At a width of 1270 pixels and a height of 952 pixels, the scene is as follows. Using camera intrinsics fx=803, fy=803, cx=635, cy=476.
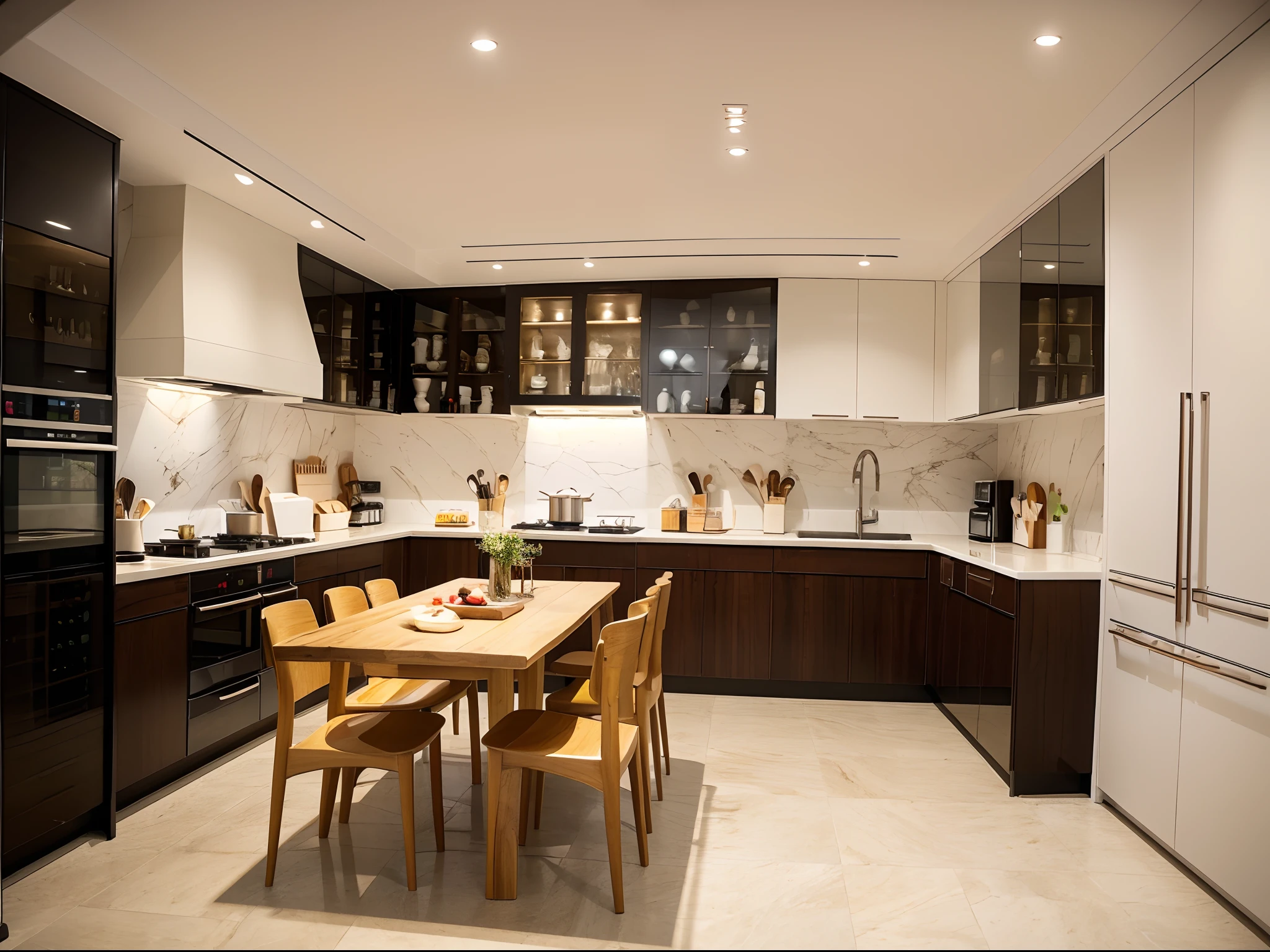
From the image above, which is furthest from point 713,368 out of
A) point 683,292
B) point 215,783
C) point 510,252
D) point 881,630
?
point 215,783

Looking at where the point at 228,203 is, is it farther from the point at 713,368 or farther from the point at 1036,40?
the point at 1036,40

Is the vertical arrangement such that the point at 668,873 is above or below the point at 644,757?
below

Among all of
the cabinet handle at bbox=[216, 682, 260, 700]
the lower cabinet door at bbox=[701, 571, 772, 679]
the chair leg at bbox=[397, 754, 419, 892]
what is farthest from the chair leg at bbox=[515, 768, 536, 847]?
the lower cabinet door at bbox=[701, 571, 772, 679]

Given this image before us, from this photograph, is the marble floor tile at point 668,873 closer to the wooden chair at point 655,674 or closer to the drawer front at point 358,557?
the wooden chair at point 655,674

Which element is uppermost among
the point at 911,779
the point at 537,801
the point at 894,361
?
the point at 894,361

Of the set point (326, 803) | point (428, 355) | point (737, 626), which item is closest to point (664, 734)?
point (326, 803)

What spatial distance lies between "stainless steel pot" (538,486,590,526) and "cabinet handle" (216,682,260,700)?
80.3 inches

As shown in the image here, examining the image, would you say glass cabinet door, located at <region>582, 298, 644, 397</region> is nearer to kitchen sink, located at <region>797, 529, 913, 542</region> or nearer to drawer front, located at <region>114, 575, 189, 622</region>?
kitchen sink, located at <region>797, 529, 913, 542</region>

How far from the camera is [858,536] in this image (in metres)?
4.97

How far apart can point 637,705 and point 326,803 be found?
3.64 feet

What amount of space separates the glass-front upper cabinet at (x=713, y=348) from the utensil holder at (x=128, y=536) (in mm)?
2871

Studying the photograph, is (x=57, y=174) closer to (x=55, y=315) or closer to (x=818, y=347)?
(x=55, y=315)

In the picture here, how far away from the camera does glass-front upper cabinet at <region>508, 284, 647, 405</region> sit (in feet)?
16.9

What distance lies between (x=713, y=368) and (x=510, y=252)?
1.42m
